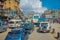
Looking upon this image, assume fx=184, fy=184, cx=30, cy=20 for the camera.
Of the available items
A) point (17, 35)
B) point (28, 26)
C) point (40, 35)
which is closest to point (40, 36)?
point (40, 35)


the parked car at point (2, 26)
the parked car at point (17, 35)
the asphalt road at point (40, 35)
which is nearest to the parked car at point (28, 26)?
the asphalt road at point (40, 35)

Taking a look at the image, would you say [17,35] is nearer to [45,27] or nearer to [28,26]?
[28,26]

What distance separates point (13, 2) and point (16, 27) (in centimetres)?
87

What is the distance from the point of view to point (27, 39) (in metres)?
5.77

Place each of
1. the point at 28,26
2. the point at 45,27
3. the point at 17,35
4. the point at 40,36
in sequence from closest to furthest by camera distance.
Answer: the point at 17,35 → the point at 40,36 → the point at 28,26 → the point at 45,27

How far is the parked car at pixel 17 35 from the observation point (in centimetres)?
548

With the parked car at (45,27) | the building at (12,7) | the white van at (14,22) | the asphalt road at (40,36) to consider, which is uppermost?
the building at (12,7)

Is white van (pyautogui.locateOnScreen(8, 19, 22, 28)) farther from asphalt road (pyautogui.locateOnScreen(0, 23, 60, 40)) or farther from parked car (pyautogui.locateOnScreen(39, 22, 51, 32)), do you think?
Result: parked car (pyautogui.locateOnScreen(39, 22, 51, 32))

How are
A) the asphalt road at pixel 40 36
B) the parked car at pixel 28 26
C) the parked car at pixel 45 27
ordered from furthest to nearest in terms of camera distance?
the parked car at pixel 45 27, the parked car at pixel 28 26, the asphalt road at pixel 40 36

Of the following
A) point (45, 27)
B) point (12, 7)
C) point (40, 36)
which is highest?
point (12, 7)

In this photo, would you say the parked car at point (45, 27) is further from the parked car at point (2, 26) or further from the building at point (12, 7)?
the parked car at point (2, 26)

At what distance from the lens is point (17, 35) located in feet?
18.2

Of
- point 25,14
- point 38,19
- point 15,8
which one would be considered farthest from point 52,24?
point 15,8

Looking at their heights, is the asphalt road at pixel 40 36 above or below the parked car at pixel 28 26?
below
